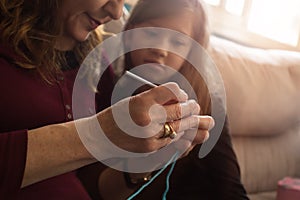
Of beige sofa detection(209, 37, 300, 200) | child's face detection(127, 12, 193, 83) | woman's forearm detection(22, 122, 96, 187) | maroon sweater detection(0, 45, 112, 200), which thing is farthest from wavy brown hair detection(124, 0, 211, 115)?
woman's forearm detection(22, 122, 96, 187)

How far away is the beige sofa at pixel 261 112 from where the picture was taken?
1582 mm

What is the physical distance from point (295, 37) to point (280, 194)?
1094 millimetres

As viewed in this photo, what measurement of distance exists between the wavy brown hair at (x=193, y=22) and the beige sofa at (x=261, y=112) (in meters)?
0.30

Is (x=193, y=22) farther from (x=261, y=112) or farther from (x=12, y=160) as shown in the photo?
(x=12, y=160)

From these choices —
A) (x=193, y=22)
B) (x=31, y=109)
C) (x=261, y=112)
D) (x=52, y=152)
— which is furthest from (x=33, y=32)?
(x=261, y=112)

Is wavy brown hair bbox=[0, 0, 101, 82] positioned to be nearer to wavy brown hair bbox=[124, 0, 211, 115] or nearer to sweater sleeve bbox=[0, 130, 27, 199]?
sweater sleeve bbox=[0, 130, 27, 199]

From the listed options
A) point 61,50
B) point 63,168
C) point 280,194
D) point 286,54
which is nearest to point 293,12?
point 286,54

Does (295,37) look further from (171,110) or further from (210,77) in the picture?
(171,110)

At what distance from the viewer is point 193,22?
4.00ft

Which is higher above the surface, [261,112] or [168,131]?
[168,131]

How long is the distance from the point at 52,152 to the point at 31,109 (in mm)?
115

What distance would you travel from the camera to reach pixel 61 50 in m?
0.91

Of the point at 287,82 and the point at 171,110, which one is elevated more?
the point at 171,110

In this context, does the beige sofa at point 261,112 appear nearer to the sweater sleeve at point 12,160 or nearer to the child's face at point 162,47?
the child's face at point 162,47
